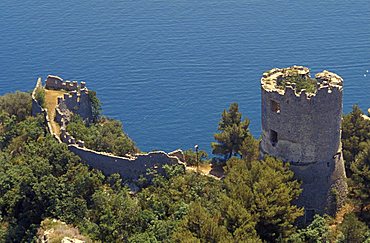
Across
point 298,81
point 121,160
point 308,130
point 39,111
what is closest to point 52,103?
point 39,111

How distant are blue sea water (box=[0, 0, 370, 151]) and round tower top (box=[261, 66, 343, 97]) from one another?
2074 cm

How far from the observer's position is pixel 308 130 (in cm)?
3116

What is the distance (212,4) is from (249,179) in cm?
6159

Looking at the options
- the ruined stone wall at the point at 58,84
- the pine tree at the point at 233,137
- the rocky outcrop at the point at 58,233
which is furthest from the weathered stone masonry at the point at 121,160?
the ruined stone wall at the point at 58,84

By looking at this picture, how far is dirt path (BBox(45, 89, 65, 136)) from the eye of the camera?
129 feet

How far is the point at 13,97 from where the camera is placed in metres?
45.2

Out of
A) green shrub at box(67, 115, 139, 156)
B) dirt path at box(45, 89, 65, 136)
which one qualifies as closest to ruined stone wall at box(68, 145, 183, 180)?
green shrub at box(67, 115, 139, 156)

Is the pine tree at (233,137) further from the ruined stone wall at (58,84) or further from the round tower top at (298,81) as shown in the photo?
the ruined stone wall at (58,84)

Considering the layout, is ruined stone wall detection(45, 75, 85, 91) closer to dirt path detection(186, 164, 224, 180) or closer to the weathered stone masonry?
the weathered stone masonry

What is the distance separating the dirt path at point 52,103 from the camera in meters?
39.4

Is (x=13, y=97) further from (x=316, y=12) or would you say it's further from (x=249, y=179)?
(x=316, y=12)

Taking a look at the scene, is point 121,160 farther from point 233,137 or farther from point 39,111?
point 39,111

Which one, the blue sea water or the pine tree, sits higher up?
the blue sea water

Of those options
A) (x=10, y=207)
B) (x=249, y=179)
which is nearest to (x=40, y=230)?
(x=10, y=207)
